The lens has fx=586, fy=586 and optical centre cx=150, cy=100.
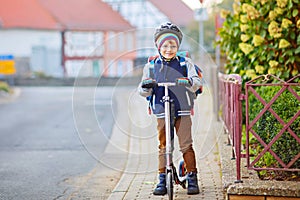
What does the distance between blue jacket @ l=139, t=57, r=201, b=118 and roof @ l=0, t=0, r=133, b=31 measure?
38.2 metres

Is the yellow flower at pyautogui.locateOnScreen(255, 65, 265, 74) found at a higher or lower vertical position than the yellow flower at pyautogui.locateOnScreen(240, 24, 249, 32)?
lower

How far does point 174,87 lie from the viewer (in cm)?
541

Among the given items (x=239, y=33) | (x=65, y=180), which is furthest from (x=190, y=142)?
(x=239, y=33)

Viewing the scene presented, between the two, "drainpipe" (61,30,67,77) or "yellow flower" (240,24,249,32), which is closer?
"yellow flower" (240,24,249,32)

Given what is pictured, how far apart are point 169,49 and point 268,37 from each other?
2871 mm

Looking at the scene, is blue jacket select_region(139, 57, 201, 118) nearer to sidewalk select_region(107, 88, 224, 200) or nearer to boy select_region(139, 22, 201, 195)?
boy select_region(139, 22, 201, 195)

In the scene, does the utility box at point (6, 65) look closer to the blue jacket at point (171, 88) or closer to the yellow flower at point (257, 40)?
the yellow flower at point (257, 40)

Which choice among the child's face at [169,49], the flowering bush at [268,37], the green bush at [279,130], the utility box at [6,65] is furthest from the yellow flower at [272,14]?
the utility box at [6,65]

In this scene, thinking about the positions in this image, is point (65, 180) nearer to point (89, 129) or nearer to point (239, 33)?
point (239, 33)

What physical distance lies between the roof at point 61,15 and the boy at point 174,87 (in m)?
38.2

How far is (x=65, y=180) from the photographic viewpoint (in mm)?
7059

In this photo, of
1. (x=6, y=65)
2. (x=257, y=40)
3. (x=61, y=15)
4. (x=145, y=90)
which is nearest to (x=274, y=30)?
(x=257, y=40)

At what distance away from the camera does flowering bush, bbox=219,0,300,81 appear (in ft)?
24.7

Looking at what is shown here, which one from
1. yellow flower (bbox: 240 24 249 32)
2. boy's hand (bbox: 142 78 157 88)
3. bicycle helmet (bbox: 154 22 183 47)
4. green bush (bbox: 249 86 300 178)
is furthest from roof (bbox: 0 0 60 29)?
boy's hand (bbox: 142 78 157 88)
